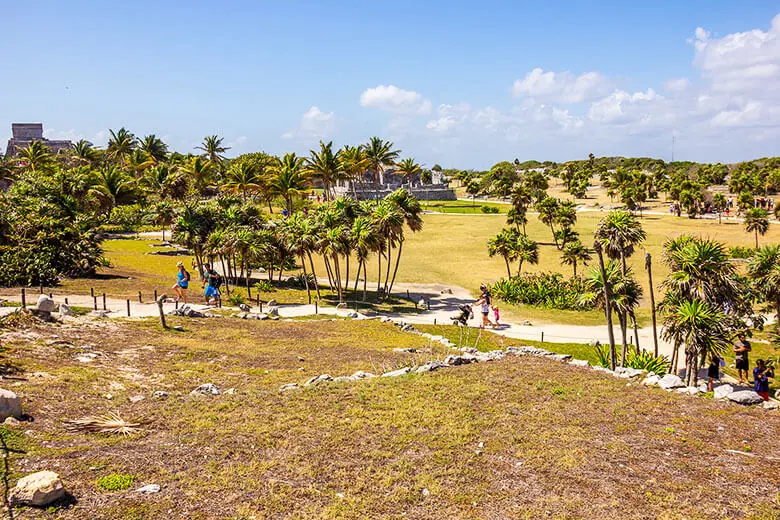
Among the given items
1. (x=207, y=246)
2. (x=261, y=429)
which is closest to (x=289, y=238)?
(x=207, y=246)

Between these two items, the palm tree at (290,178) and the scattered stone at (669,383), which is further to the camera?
the palm tree at (290,178)

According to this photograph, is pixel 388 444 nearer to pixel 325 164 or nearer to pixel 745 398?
pixel 745 398

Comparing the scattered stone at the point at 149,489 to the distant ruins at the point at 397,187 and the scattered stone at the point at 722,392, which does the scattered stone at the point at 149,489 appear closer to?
the scattered stone at the point at 722,392

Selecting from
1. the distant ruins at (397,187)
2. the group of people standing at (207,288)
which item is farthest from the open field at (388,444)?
the distant ruins at (397,187)

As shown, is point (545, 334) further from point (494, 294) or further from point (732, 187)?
point (732, 187)

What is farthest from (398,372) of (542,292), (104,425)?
(542,292)

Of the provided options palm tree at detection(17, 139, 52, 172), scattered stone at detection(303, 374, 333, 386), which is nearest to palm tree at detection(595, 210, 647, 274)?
scattered stone at detection(303, 374, 333, 386)

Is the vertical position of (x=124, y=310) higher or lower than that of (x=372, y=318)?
higher

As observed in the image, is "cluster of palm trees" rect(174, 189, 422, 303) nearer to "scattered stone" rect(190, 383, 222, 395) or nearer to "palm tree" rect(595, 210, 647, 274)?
"palm tree" rect(595, 210, 647, 274)
